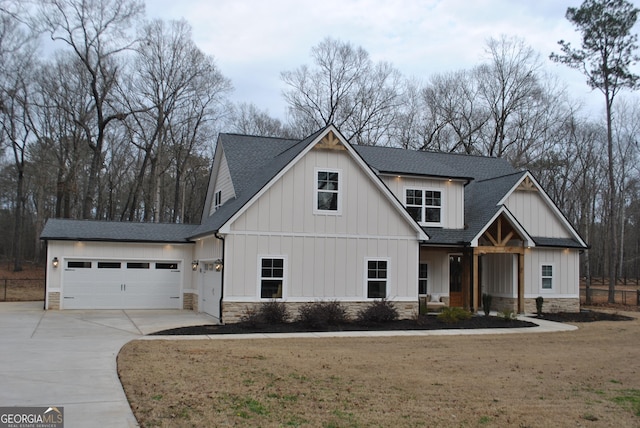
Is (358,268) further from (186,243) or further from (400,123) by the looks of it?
(400,123)

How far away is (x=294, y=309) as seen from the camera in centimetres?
1859

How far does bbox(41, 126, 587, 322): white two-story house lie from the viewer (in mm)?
18609

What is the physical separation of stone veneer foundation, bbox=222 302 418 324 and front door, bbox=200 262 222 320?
2.71 feet

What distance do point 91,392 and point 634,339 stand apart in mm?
14512

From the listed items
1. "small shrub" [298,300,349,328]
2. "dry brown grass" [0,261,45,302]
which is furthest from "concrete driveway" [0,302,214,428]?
"dry brown grass" [0,261,45,302]

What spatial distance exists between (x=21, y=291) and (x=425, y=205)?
2096cm

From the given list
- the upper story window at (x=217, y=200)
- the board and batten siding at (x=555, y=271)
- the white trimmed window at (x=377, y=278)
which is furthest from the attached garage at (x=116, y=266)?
the board and batten siding at (x=555, y=271)

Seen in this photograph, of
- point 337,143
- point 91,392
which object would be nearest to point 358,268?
point 337,143

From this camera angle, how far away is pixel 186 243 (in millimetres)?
23234

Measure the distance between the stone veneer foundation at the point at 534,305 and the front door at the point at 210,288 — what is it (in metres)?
11.4

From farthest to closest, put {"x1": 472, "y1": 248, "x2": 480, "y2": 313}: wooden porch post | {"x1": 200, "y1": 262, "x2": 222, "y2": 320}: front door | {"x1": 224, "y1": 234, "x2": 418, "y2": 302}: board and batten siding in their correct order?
{"x1": 472, "y1": 248, "x2": 480, "y2": 313}: wooden porch post < {"x1": 200, "y1": 262, "x2": 222, "y2": 320}: front door < {"x1": 224, "y1": 234, "x2": 418, "y2": 302}: board and batten siding

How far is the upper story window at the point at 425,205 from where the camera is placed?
74.9ft

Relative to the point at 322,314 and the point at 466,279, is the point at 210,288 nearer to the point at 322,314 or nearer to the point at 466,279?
the point at 322,314

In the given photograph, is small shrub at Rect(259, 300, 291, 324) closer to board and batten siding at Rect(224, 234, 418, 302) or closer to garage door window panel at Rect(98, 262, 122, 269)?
board and batten siding at Rect(224, 234, 418, 302)
